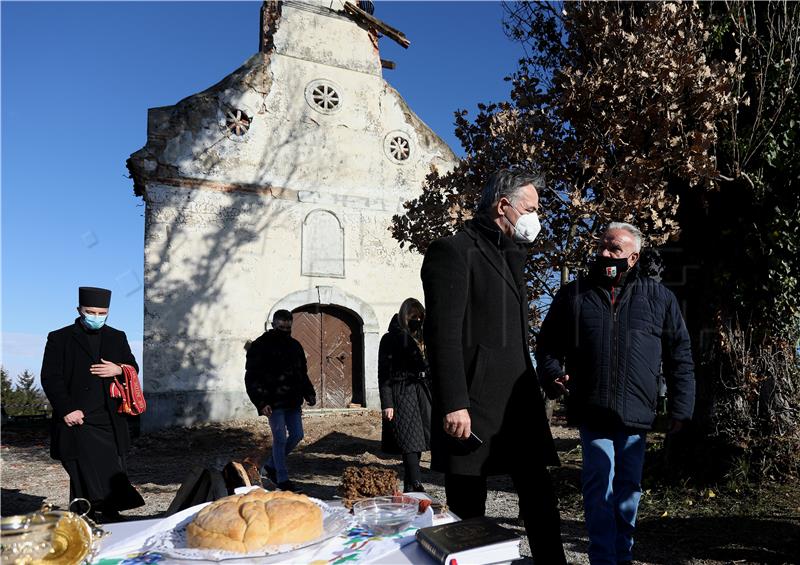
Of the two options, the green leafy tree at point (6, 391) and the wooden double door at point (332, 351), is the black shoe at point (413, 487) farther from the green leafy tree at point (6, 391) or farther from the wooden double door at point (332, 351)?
the green leafy tree at point (6, 391)

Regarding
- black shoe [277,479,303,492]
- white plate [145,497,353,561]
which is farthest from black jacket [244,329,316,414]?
white plate [145,497,353,561]

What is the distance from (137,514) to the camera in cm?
601

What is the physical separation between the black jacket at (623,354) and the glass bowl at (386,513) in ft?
5.71

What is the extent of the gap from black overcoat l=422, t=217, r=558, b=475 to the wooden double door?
11106mm

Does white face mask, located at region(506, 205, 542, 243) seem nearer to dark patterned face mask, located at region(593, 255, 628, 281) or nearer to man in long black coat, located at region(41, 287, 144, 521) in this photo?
dark patterned face mask, located at region(593, 255, 628, 281)

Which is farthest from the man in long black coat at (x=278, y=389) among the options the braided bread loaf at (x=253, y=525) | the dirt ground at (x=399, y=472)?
the braided bread loaf at (x=253, y=525)

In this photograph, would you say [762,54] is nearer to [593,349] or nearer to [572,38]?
[572,38]

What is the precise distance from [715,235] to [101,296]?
5859 millimetres

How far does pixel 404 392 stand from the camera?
601 cm

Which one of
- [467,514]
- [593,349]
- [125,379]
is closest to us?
[467,514]

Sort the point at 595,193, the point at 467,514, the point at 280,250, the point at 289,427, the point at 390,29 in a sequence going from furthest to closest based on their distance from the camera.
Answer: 1. the point at 390,29
2. the point at 280,250
3. the point at 289,427
4. the point at 595,193
5. the point at 467,514

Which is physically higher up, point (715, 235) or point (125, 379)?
point (715, 235)

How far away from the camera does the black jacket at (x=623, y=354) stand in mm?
3447

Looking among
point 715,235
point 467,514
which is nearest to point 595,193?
point 715,235
